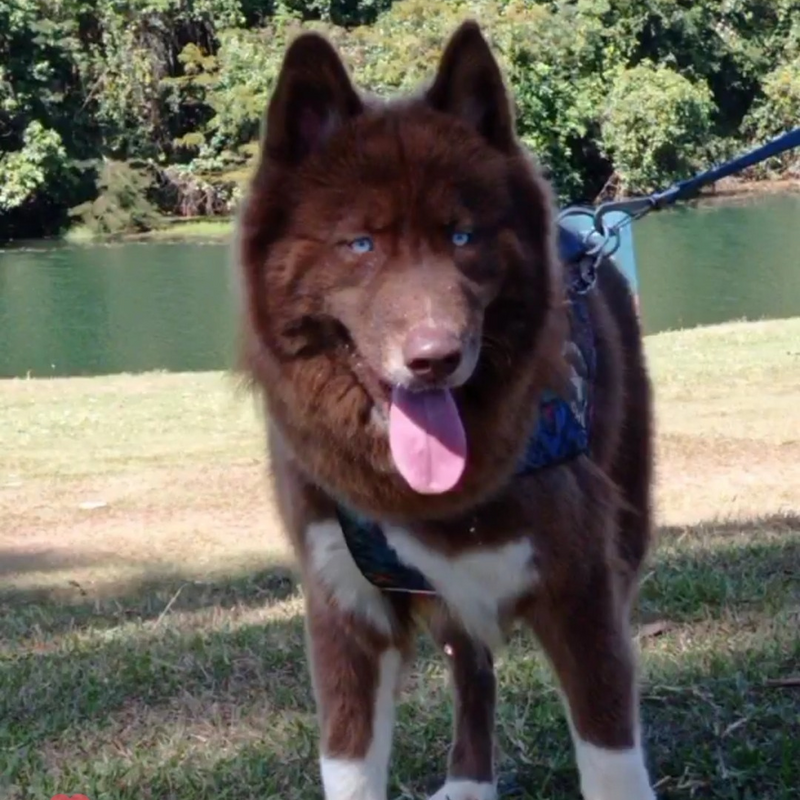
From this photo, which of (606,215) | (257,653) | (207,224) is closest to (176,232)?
(207,224)

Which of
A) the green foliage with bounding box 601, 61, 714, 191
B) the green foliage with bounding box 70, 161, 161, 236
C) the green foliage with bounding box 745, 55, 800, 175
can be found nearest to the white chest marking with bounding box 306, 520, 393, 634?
the green foliage with bounding box 70, 161, 161, 236

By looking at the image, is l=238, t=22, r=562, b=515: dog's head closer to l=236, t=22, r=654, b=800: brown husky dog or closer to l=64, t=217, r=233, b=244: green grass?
l=236, t=22, r=654, b=800: brown husky dog

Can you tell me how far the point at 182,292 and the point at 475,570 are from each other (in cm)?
2582

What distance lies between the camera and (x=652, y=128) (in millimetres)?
43188

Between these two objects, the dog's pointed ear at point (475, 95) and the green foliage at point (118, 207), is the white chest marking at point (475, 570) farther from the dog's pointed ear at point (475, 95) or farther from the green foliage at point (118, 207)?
the green foliage at point (118, 207)

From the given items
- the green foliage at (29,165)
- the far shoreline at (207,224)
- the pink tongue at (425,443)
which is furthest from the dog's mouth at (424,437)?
the green foliage at (29,165)

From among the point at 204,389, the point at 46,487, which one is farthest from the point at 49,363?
the point at 46,487

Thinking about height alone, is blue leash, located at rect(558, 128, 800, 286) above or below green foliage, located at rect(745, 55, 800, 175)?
above

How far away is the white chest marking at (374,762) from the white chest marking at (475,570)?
11.6 inches

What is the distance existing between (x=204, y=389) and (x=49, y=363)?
682 cm

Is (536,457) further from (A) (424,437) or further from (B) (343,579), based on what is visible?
(B) (343,579)

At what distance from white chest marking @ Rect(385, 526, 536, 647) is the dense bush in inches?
1496

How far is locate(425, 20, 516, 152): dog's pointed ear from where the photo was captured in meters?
3.23

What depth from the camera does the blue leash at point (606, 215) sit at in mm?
3943
